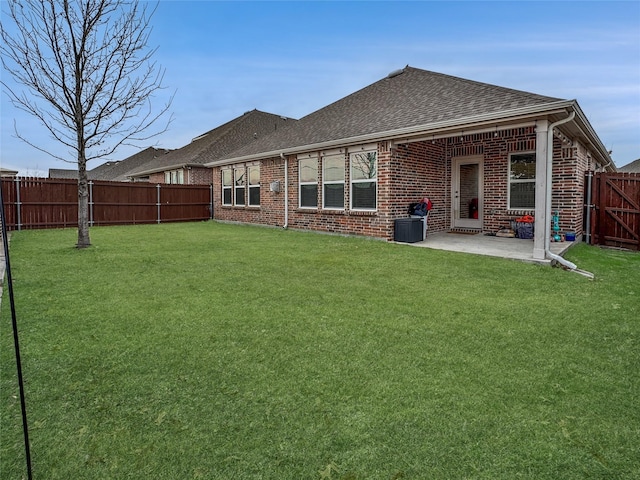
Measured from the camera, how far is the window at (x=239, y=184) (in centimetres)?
1536

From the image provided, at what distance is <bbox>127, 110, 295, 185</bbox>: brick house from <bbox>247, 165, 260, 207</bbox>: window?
4.64m

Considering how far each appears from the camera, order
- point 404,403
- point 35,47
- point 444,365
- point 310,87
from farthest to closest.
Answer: point 310,87, point 35,47, point 444,365, point 404,403

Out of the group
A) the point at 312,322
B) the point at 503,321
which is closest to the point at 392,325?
the point at 312,322

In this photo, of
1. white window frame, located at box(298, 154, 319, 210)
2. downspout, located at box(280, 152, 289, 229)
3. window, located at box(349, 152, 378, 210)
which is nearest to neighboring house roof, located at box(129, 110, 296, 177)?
downspout, located at box(280, 152, 289, 229)

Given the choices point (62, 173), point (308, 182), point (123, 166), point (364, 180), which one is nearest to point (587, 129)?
point (364, 180)

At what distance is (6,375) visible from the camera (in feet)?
8.73

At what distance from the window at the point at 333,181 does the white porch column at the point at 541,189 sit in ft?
17.0

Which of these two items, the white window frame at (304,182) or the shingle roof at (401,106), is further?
the white window frame at (304,182)

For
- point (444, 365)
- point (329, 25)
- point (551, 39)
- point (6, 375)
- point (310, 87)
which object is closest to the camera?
point (6, 375)

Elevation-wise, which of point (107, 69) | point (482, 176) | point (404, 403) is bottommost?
point (404, 403)

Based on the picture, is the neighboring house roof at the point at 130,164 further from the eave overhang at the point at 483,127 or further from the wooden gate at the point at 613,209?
the wooden gate at the point at 613,209

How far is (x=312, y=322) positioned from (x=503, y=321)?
191 centimetres

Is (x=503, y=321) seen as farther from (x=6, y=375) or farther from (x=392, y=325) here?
(x=6, y=375)

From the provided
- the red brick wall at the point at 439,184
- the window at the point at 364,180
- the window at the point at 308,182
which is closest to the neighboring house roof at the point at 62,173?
the window at the point at 308,182
